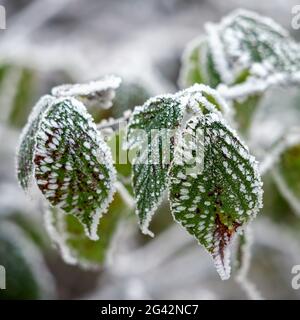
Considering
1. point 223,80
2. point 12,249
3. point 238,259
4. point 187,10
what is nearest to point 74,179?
point 238,259

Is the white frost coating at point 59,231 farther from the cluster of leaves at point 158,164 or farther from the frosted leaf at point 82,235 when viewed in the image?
the cluster of leaves at point 158,164

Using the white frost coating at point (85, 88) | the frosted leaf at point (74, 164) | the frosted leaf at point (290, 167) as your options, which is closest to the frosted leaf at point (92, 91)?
the white frost coating at point (85, 88)

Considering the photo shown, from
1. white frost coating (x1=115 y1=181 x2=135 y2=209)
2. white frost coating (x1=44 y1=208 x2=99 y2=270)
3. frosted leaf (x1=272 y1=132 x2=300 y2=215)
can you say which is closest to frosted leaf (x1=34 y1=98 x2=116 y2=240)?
white frost coating (x1=115 y1=181 x2=135 y2=209)

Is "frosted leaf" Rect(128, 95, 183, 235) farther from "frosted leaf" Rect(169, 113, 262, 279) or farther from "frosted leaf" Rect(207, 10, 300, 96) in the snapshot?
"frosted leaf" Rect(207, 10, 300, 96)

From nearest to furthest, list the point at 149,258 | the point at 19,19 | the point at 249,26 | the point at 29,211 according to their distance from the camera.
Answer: the point at 249,26, the point at 29,211, the point at 149,258, the point at 19,19

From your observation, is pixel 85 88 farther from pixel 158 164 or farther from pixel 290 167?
pixel 290 167

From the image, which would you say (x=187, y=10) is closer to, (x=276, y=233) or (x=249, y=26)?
(x=276, y=233)
